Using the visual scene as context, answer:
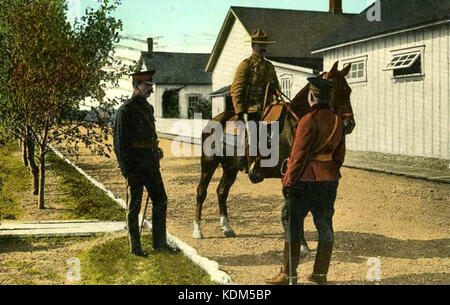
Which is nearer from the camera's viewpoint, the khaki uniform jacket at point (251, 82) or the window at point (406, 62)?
the khaki uniform jacket at point (251, 82)

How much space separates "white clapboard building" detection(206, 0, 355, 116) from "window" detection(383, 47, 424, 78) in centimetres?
868

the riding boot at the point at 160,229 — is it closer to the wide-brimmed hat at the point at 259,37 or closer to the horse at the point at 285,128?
the horse at the point at 285,128

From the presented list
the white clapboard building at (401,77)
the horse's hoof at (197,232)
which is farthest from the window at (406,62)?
the horse's hoof at (197,232)

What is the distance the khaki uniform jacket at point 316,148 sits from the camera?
4.58m

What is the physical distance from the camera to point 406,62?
15.6 meters

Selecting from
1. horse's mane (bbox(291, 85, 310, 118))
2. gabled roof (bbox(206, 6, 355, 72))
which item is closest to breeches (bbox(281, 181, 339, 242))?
horse's mane (bbox(291, 85, 310, 118))

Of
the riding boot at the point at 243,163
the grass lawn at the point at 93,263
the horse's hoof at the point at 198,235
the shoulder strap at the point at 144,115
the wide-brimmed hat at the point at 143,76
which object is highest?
the wide-brimmed hat at the point at 143,76

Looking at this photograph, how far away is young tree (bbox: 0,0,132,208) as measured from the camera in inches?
373

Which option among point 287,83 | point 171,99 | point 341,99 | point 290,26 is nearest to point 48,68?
point 341,99

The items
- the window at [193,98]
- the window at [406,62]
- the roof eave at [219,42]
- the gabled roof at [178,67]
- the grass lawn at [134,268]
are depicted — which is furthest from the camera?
the gabled roof at [178,67]

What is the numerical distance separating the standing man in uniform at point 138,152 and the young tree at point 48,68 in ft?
12.7

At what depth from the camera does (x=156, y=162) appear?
621 cm

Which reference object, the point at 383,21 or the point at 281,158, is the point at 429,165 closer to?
the point at 383,21

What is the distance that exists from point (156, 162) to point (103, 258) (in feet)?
4.35
